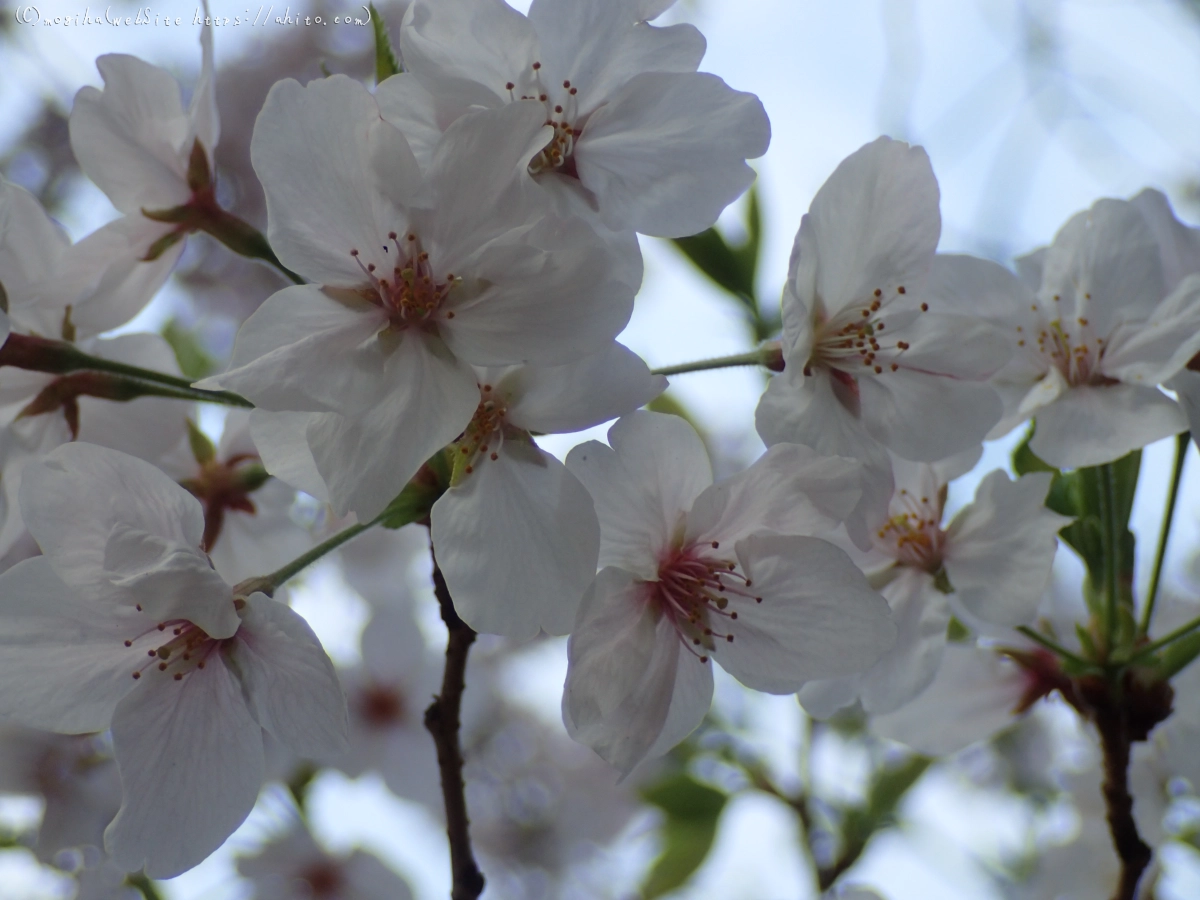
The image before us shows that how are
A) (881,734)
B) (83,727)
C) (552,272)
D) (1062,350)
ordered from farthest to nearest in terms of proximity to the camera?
(881,734) → (1062,350) → (83,727) → (552,272)

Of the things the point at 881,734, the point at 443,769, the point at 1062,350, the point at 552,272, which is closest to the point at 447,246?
the point at 552,272

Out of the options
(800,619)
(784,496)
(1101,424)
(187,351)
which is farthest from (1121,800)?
(187,351)

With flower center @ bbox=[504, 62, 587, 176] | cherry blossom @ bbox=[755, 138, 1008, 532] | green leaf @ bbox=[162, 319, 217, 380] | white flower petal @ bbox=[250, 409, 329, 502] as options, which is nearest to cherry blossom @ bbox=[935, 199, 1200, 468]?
cherry blossom @ bbox=[755, 138, 1008, 532]

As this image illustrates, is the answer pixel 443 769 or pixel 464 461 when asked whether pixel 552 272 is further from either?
pixel 443 769

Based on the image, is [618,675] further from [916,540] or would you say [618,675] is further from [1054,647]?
[1054,647]

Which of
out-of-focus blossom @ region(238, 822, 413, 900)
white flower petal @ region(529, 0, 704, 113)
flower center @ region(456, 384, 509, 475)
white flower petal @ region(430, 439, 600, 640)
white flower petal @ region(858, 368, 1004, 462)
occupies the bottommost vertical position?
out-of-focus blossom @ region(238, 822, 413, 900)

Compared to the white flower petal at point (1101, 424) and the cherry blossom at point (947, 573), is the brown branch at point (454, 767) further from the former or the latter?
the white flower petal at point (1101, 424)

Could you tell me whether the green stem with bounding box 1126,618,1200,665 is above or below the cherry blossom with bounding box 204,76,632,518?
above

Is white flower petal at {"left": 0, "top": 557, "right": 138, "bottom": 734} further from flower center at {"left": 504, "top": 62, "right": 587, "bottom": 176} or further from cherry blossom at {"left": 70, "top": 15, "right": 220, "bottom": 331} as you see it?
flower center at {"left": 504, "top": 62, "right": 587, "bottom": 176}
